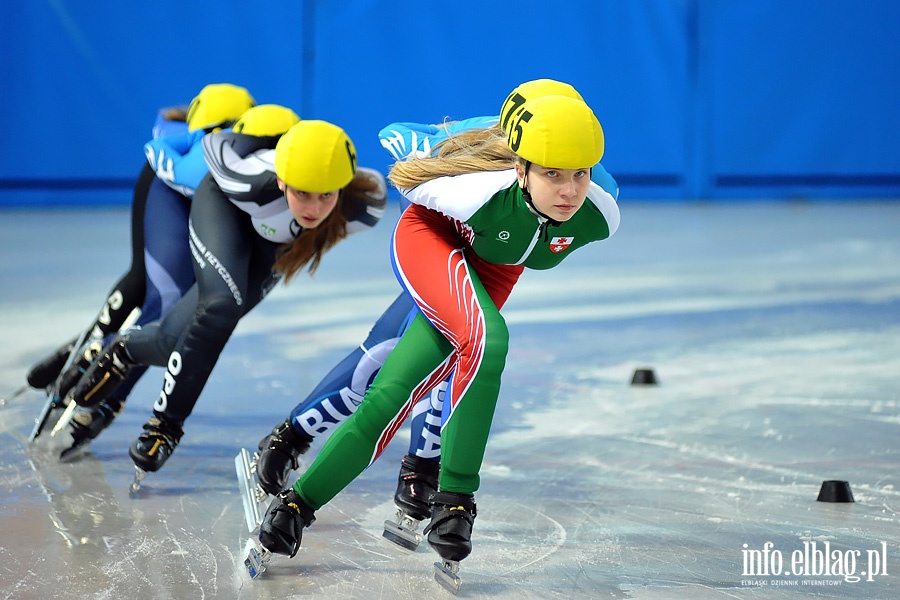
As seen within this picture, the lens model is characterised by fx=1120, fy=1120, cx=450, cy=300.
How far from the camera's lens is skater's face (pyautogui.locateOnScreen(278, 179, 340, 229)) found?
11.9ft

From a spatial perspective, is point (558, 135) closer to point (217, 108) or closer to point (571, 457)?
point (571, 457)

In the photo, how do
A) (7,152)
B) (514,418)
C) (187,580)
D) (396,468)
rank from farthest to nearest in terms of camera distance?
(7,152), (514,418), (396,468), (187,580)

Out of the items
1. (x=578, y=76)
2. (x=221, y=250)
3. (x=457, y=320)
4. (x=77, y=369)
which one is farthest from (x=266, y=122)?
(x=578, y=76)

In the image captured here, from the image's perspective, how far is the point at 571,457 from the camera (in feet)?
13.5

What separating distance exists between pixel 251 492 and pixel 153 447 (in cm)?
48

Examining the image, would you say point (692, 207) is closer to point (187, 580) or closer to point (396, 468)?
point (396, 468)

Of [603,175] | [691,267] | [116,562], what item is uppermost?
[691,267]

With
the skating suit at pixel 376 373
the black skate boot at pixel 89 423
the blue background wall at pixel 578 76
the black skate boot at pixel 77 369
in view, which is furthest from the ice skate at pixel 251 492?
the blue background wall at pixel 578 76

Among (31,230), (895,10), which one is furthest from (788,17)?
(31,230)

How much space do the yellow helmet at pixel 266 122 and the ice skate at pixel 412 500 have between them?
1.42 metres

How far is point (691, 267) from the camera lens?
8844 mm

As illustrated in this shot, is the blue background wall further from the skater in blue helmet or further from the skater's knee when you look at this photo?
the skater's knee

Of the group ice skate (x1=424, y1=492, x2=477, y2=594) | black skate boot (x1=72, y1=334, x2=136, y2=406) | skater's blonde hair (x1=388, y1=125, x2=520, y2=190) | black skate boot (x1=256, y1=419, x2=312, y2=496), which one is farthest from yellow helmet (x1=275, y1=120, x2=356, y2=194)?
ice skate (x1=424, y1=492, x2=477, y2=594)

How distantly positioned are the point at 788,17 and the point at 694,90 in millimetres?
1480
